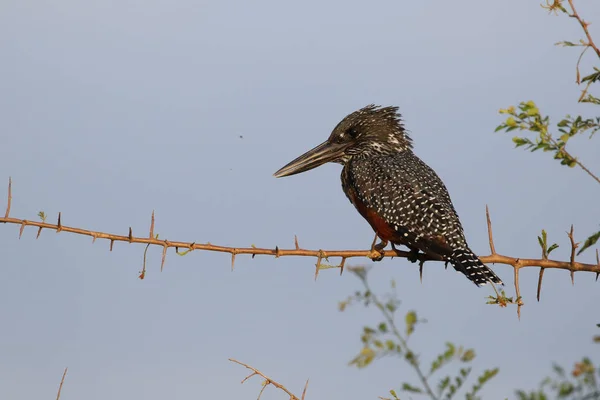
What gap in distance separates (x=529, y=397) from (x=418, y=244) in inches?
161

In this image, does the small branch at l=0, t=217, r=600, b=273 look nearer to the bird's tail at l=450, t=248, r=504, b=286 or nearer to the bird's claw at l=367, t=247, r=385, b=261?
the bird's tail at l=450, t=248, r=504, b=286

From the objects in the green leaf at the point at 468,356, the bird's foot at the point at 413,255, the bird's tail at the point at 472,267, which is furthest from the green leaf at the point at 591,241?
the bird's foot at the point at 413,255

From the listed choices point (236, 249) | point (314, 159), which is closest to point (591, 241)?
point (236, 249)

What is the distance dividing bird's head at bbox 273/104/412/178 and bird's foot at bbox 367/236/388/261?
1361 mm

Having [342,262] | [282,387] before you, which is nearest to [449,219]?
[342,262]

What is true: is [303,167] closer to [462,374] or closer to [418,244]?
[418,244]

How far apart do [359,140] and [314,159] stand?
547 mm

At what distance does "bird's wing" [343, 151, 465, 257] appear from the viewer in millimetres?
6805

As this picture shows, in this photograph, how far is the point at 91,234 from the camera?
502 centimetres

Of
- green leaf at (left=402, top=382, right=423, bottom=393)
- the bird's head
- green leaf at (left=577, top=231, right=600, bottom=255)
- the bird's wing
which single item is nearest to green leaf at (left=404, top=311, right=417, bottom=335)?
green leaf at (left=402, top=382, right=423, bottom=393)

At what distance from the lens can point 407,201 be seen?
281 inches

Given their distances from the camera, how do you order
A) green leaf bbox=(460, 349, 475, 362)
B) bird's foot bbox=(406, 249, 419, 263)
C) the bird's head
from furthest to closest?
the bird's head, bird's foot bbox=(406, 249, 419, 263), green leaf bbox=(460, 349, 475, 362)

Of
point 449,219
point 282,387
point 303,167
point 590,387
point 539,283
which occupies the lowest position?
point 282,387

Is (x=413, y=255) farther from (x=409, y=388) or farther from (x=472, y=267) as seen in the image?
(x=409, y=388)
